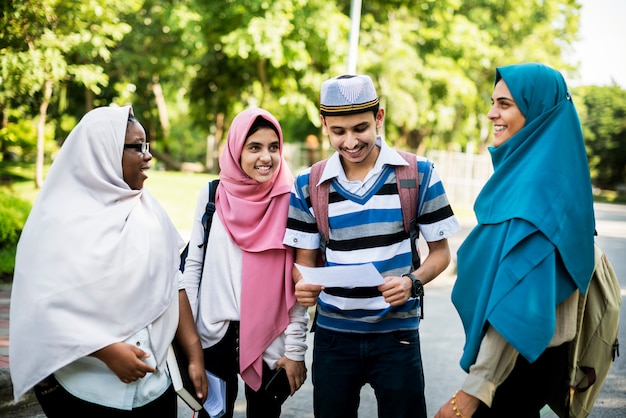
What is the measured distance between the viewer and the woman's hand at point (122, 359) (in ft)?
7.82

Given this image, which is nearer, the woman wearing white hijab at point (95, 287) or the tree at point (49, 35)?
the woman wearing white hijab at point (95, 287)

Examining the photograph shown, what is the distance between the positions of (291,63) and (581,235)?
52.3ft

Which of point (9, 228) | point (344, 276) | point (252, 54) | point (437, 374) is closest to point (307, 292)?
point (344, 276)

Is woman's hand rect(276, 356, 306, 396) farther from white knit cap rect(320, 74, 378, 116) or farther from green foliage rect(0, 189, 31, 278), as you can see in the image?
green foliage rect(0, 189, 31, 278)

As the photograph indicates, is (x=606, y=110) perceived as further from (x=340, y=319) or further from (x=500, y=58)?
(x=340, y=319)

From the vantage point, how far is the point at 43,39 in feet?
32.9

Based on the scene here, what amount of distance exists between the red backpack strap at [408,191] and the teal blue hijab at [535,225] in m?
0.41

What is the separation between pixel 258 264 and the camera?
3.03 meters

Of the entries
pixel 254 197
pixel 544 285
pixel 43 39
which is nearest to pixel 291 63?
pixel 43 39

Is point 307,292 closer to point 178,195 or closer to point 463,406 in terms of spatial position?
point 463,406

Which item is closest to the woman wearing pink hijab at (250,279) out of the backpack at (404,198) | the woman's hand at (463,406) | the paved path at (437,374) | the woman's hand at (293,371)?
the woman's hand at (293,371)

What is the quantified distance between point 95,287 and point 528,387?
161cm

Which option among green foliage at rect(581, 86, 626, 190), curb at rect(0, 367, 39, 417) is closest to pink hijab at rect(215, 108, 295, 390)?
curb at rect(0, 367, 39, 417)

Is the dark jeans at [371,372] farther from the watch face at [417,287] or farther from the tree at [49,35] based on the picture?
the tree at [49,35]
